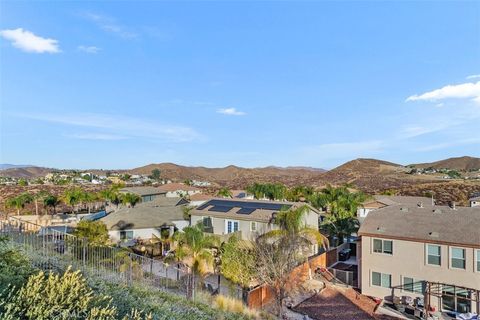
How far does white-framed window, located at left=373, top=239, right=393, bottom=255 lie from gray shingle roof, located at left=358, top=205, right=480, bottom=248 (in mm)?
449

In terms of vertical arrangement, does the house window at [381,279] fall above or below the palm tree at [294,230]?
below

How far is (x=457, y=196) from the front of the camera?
59406mm

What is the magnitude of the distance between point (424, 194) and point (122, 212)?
2120 inches

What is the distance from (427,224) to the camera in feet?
68.4

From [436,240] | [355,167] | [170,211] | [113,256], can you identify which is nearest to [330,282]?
[436,240]

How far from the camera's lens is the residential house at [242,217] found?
27.5 m

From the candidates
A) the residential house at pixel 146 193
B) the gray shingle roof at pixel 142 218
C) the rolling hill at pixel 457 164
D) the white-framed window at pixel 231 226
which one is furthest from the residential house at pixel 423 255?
the rolling hill at pixel 457 164

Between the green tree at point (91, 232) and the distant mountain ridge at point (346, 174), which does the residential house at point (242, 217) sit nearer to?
the green tree at point (91, 232)

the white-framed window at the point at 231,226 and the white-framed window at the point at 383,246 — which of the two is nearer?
the white-framed window at the point at 383,246

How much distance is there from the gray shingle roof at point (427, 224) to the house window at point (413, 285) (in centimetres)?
259

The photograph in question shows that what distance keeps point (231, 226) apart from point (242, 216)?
159cm

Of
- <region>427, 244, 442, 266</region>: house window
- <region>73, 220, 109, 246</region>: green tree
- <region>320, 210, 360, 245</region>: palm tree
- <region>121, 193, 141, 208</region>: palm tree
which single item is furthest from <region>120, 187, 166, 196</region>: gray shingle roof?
<region>427, 244, 442, 266</region>: house window

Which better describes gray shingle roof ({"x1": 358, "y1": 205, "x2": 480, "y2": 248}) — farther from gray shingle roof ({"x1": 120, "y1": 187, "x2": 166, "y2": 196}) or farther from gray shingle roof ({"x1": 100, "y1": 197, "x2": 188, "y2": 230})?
gray shingle roof ({"x1": 120, "y1": 187, "x2": 166, "y2": 196})

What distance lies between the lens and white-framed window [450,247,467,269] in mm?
18797
